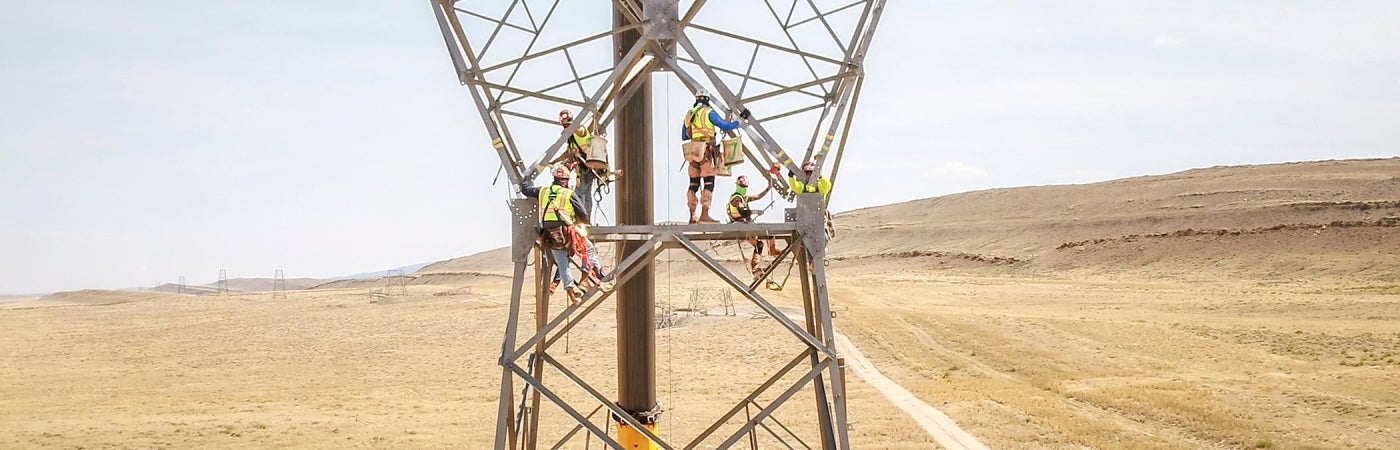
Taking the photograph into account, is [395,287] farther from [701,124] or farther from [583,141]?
[701,124]

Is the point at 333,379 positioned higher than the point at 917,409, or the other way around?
the point at 333,379

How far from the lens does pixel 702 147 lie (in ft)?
38.4

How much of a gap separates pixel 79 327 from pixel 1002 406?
5608 centimetres

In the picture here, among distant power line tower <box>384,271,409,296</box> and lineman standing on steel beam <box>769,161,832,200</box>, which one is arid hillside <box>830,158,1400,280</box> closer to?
distant power line tower <box>384,271,409,296</box>

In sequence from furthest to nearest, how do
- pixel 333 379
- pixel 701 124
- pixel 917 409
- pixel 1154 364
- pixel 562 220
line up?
pixel 333 379 → pixel 1154 364 → pixel 917 409 → pixel 701 124 → pixel 562 220

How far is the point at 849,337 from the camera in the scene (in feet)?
151

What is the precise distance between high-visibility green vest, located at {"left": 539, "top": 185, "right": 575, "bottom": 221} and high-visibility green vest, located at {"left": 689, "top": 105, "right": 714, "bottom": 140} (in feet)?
5.84

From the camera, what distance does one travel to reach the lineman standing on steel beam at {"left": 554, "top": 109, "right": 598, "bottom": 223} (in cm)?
1150

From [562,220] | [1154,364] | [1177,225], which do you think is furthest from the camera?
[1177,225]

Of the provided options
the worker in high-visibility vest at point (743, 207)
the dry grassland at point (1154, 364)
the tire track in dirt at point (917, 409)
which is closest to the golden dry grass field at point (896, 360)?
the dry grassland at point (1154, 364)

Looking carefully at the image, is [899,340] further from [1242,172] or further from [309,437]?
[1242,172]

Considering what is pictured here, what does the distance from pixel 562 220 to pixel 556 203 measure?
174 millimetres

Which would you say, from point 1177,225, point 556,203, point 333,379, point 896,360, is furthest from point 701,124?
point 1177,225

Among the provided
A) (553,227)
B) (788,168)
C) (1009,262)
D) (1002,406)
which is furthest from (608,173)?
(1009,262)
